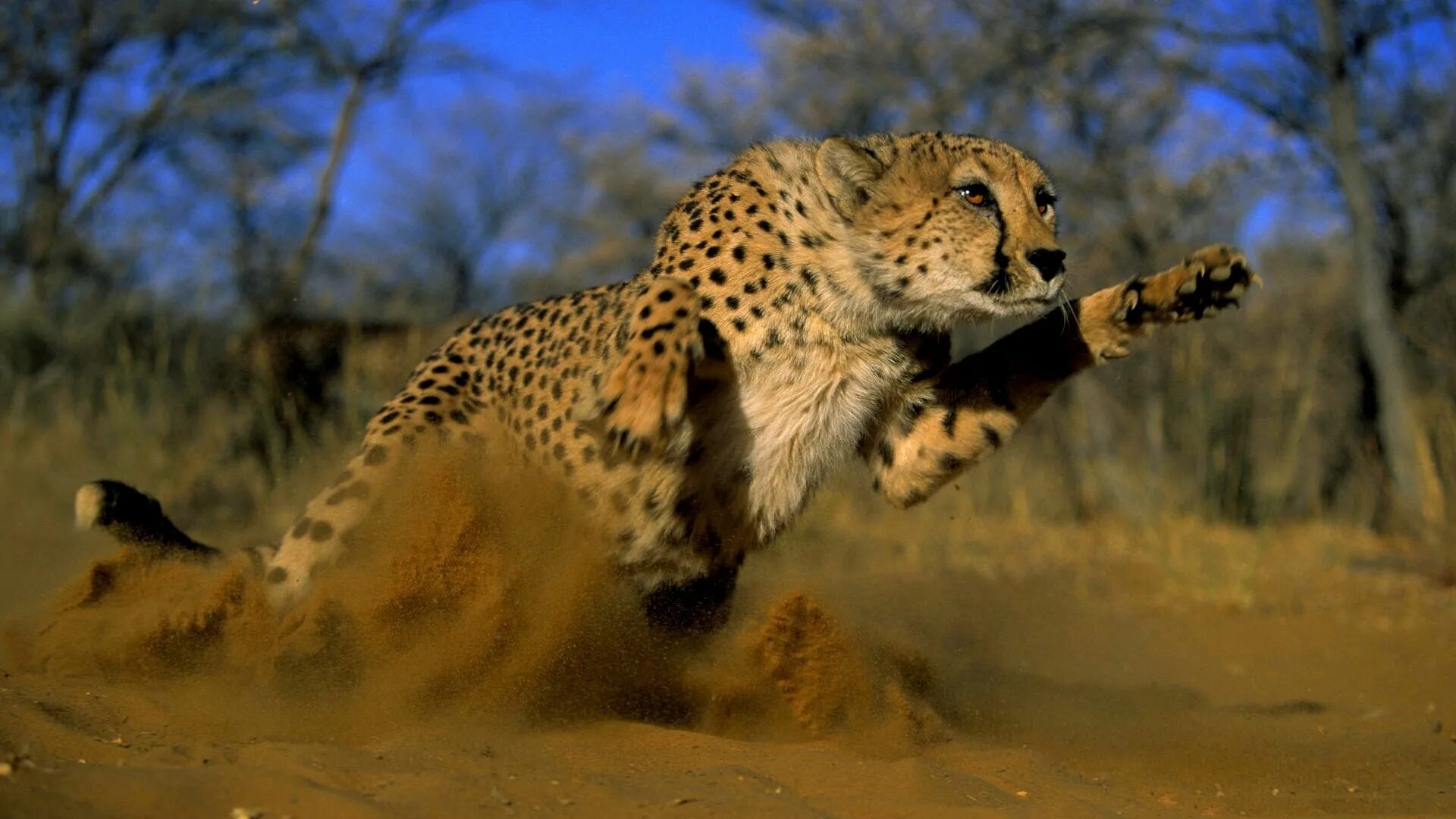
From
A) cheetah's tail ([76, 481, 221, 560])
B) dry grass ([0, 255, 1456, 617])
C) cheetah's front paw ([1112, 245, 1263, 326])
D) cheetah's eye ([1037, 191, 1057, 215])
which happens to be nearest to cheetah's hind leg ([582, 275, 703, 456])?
cheetah's eye ([1037, 191, 1057, 215])

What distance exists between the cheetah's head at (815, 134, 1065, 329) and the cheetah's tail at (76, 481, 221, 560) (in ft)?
6.45

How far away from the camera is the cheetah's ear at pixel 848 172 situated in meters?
3.39

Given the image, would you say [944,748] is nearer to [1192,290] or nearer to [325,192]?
[1192,290]

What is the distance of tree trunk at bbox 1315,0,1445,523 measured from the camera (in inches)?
301

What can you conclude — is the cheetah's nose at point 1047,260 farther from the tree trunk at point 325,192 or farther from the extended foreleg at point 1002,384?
the tree trunk at point 325,192

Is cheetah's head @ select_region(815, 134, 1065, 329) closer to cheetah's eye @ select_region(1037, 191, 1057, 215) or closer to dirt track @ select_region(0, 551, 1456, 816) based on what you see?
cheetah's eye @ select_region(1037, 191, 1057, 215)

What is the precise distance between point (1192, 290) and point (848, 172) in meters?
0.93

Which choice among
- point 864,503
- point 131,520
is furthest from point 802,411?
point 864,503

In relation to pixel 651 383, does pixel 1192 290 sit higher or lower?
higher

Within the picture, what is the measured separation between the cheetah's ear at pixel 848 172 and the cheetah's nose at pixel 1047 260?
488 mm

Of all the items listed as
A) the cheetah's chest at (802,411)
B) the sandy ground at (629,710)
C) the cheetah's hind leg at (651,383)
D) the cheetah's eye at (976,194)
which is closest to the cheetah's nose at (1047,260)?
the cheetah's eye at (976,194)

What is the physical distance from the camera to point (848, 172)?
341 centimetres

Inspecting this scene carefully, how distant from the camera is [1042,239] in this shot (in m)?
3.21

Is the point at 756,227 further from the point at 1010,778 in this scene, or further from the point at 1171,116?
the point at 1171,116
